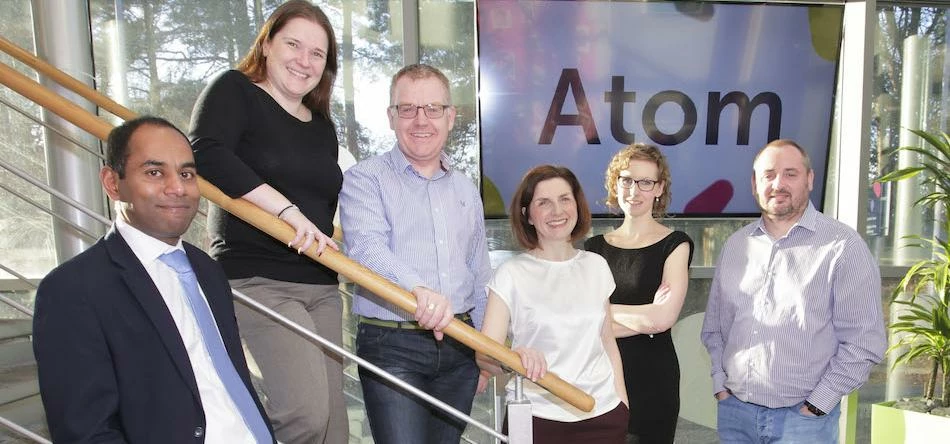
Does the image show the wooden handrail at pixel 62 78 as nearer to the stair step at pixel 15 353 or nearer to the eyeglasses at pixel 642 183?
the stair step at pixel 15 353

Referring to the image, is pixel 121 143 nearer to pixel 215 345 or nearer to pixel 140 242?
pixel 140 242

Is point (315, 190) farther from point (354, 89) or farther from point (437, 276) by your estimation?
point (354, 89)

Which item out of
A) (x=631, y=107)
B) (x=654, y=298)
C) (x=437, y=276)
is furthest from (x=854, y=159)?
(x=437, y=276)

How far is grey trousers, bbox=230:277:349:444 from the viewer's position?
156 cm

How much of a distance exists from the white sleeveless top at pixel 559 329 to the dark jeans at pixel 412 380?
150mm

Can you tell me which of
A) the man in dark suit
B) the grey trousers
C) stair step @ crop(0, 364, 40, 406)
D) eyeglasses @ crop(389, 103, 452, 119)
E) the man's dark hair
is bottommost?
stair step @ crop(0, 364, 40, 406)

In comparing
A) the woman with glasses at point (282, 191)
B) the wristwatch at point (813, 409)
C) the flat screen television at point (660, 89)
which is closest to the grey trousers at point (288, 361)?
the woman with glasses at point (282, 191)

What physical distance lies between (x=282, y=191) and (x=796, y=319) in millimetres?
1528

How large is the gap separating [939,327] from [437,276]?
2660mm

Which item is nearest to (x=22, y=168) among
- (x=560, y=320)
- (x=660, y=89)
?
(x=560, y=320)

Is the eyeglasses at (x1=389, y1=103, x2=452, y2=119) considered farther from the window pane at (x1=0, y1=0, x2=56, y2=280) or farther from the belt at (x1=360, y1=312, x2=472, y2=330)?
the window pane at (x1=0, y1=0, x2=56, y2=280)

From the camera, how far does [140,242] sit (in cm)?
115

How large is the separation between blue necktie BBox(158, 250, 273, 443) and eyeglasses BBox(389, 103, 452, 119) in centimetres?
63

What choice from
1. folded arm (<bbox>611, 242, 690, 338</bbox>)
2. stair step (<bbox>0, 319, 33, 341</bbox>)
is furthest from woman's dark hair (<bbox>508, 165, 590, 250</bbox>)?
stair step (<bbox>0, 319, 33, 341</bbox>)
